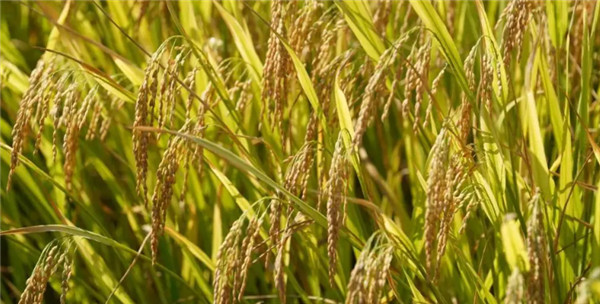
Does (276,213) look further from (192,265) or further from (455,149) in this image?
(192,265)

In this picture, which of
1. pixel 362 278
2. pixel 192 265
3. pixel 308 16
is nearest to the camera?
pixel 362 278

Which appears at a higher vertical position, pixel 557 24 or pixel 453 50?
pixel 453 50

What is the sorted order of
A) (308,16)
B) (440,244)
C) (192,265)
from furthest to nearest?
(192,265) → (308,16) → (440,244)

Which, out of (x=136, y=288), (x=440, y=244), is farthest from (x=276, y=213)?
(x=136, y=288)

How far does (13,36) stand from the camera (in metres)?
3.03

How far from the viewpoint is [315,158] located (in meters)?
2.07

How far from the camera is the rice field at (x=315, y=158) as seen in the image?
1.47 metres

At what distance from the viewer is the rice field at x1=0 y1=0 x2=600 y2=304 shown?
147cm

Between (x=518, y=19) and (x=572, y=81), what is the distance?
84cm

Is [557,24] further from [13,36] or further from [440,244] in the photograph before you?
[13,36]

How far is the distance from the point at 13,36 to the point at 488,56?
2029 mm


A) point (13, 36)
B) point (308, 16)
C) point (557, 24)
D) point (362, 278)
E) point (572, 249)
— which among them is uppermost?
point (13, 36)

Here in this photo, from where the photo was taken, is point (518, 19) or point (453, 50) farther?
point (453, 50)

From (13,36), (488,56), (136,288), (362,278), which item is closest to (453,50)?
(488,56)
